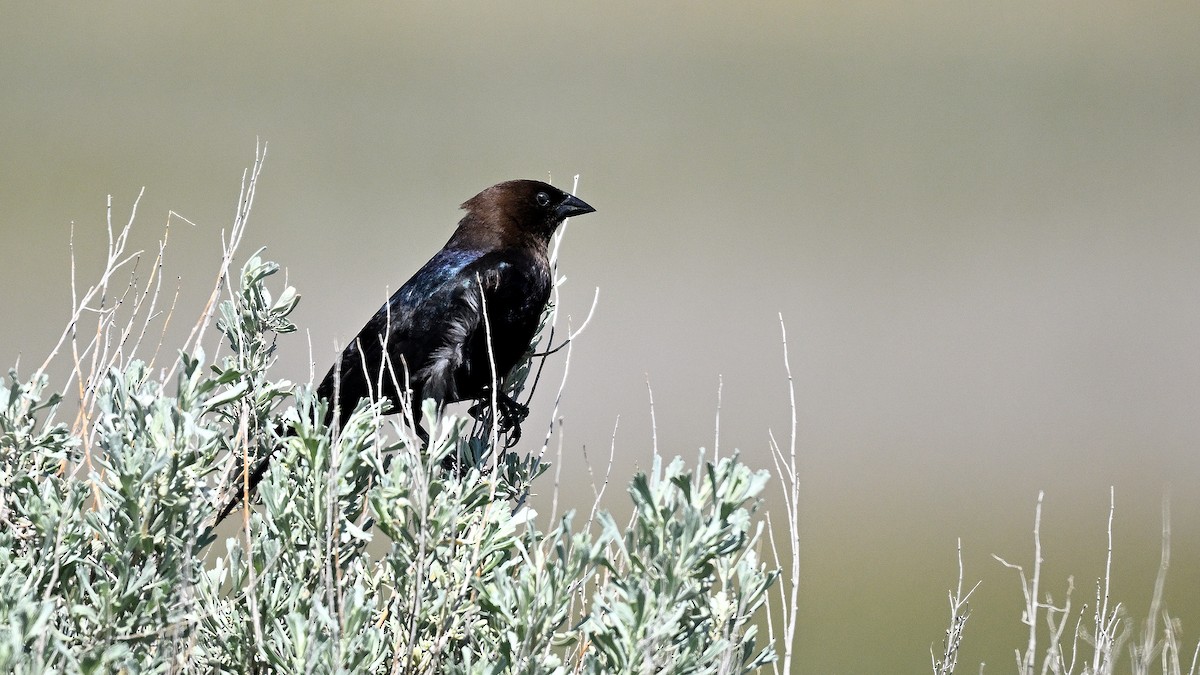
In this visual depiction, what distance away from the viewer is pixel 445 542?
2.31 m

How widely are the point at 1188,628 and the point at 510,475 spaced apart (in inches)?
432

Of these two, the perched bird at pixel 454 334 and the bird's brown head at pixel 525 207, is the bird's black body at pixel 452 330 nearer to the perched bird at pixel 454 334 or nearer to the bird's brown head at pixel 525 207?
the perched bird at pixel 454 334

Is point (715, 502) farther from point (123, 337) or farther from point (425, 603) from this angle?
point (123, 337)

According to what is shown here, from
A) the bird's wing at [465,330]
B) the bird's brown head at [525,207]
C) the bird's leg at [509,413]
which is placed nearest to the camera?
the bird's leg at [509,413]

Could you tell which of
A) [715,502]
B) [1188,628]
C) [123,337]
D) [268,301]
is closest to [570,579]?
[715,502]

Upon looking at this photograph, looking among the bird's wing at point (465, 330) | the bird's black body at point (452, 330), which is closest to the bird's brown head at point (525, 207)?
the bird's black body at point (452, 330)

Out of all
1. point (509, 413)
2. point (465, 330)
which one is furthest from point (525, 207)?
point (509, 413)

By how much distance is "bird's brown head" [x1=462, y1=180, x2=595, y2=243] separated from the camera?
4.40 metres

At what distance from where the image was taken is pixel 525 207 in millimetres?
4465

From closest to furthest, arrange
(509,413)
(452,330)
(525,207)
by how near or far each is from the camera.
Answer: (509,413)
(452,330)
(525,207)

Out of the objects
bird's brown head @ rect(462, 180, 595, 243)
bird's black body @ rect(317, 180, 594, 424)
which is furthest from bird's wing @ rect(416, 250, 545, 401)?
bird's brown head @ rect(462, 180, 595, 243)

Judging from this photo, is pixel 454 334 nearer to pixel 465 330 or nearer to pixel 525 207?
pixel 465 330

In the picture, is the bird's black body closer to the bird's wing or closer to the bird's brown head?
the bird's wing

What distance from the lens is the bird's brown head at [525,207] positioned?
4.40 m
